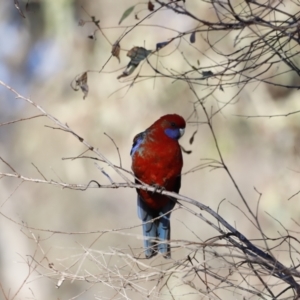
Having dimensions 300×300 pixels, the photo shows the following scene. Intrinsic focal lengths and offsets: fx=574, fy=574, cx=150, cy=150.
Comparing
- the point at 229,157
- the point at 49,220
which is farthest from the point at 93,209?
the point at 229,157

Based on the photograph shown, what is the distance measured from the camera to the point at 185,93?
7574 mm

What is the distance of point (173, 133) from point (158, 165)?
331 mm

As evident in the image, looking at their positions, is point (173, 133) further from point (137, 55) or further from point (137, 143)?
point (137, 55)

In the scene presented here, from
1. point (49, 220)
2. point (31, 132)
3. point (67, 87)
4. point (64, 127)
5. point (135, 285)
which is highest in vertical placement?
point (67, 87)

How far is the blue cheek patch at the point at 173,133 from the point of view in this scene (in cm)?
413

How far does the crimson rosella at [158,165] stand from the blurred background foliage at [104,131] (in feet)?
9.53

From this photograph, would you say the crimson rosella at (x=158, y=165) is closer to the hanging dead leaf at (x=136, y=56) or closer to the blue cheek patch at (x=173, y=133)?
the blue cheek patch at (x=173, y=133)

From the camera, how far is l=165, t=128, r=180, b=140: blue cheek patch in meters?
4.13

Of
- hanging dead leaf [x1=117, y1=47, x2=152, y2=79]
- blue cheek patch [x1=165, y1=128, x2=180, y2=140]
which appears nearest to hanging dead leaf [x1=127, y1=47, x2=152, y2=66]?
hanging dead leaf [x1=117, y1=47, x2=152, y2=79]

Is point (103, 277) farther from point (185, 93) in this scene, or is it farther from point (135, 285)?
point (185, 93)

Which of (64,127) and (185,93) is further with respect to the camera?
(185,93)

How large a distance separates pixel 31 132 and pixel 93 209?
1.47 metres

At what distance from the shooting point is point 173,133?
415 centimetres

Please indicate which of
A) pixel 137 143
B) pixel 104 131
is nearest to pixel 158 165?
pixel 137 143
